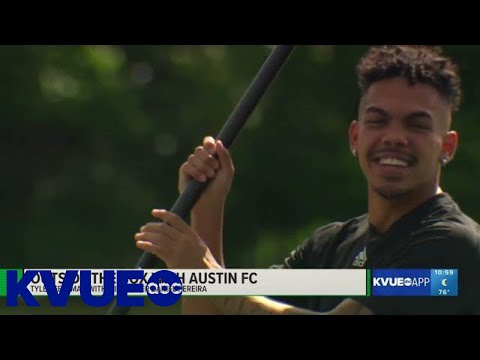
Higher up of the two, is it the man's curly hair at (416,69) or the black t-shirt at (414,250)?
the man's curly hair at (416,69)

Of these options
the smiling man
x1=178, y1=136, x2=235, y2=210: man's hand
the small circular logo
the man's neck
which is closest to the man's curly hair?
the smiling man

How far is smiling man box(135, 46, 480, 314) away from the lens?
3580mm

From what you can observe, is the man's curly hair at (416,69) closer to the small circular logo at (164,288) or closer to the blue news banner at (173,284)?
the blue news banner at (173,284)

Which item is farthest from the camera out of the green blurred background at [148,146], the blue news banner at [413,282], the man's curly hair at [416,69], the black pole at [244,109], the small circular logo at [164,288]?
the green blurred background at [148,146]

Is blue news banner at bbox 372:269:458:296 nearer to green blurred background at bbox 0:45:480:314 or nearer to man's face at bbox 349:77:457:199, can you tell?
man's face at bbox 349:77:457:199

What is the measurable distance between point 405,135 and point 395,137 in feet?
0.10

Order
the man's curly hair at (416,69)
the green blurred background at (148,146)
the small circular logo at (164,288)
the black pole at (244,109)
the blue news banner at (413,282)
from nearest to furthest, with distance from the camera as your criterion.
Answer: the black pole at (244,109), the man's curly hair at (416,69), the blue news banner at (413,282), the small circular logo at (164,288), the green blurred background at (148,146)

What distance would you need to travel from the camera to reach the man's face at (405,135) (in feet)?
12.2

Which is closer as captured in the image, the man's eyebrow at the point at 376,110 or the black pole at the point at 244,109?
the black pole at the point at 244,109

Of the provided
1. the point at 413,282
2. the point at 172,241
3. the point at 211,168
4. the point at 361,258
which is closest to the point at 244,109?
the point at 211,168

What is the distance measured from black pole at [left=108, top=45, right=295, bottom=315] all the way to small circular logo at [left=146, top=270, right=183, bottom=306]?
0.51 metres

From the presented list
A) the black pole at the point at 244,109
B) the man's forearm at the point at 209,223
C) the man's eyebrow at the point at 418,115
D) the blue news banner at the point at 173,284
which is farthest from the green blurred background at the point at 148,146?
the black pole at the point at 244,109

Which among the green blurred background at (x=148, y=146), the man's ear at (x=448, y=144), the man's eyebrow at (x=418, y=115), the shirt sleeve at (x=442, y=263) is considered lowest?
the shirt sleeve at (x=442, y=263)

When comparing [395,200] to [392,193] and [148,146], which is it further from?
[148,146]
